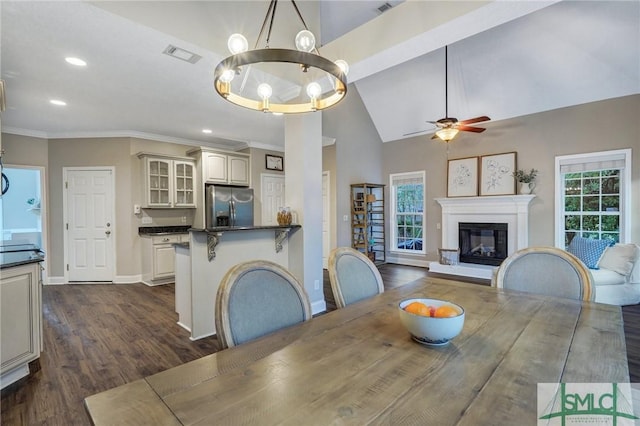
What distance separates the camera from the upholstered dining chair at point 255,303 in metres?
1.15

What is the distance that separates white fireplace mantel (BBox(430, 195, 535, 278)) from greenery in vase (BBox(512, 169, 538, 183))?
0.30m

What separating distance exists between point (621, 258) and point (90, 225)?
789cm

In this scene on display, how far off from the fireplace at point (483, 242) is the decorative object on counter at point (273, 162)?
3959 millimetres

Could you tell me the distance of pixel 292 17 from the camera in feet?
9.78

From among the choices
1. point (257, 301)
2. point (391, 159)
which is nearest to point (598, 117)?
point (391, 159)

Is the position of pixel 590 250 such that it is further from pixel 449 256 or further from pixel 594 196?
pixel 449 256

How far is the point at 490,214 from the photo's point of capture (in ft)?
18.5

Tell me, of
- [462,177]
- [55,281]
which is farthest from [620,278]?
[55,281]

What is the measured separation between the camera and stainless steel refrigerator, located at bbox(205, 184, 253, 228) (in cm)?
544

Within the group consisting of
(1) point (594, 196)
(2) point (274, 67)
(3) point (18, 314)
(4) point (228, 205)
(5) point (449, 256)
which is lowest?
(5) point (449, 256)

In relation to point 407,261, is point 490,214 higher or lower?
higher

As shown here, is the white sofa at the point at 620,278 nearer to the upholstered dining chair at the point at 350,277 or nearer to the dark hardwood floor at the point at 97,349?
the dark hardwood floor at the point at 97,349

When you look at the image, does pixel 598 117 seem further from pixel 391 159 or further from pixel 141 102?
pixel 141 102

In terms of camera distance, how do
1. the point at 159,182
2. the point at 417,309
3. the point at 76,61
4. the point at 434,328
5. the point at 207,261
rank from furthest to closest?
1. the point at 159,182
2. the point at 207,261
3. the point at 76,61
4. the point at 417,309
5. the point at 434,328
